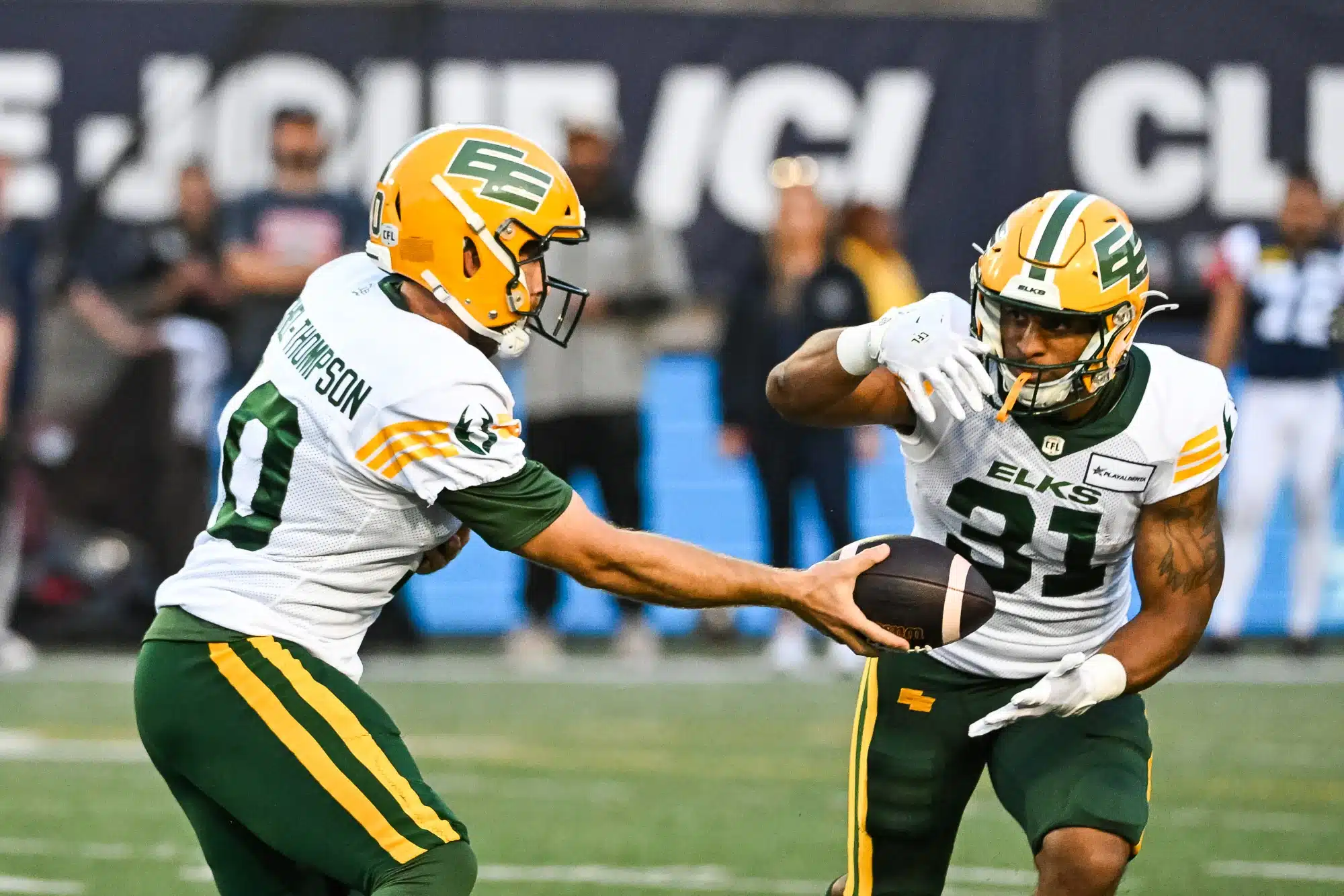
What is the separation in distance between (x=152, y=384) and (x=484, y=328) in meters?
6.05

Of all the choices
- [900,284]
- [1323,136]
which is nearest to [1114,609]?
[900,284]

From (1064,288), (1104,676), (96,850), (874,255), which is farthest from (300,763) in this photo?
(874,255)

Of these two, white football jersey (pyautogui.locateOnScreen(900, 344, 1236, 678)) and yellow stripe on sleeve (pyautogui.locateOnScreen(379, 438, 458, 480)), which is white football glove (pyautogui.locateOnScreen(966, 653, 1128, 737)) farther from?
yellow stripe on sleeve (pyautogui.locateOnScreen(379, 438, 458, 480))

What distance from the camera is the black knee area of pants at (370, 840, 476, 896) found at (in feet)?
9.67

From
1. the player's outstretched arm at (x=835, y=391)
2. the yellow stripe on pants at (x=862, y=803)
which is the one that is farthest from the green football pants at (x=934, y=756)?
the player's outstretched arm at (x=835, y=391)

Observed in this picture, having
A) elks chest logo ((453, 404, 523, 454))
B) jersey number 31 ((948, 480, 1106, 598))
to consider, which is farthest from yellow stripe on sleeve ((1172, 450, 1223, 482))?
elks chest logo ((453, 404, 523, 454))

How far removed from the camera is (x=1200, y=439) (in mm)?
3613

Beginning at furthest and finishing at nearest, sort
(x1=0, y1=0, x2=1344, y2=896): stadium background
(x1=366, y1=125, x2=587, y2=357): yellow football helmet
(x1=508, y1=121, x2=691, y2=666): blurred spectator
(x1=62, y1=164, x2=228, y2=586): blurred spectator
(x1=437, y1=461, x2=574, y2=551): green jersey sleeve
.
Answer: (x1=0, y1=0, x2=1344, y2=896): stadium background < (x1=62, y1=164, x2=228, y2=586): blurred spectator < (x1=508, y1=121, x2=691, y2=666): blurred spectator < (x1=366, y1=125, x2=587, y2=357): yellow football helmet < (x1=437, y1=461, x2=574, y2=551): green jersey sleeve

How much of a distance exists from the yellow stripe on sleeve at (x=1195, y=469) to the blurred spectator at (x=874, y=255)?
498cm

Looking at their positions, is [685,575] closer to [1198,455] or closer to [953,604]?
[953,604]

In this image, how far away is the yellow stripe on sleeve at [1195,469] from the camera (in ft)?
11.8

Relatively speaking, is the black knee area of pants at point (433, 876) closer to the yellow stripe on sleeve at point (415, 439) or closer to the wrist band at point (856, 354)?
the yellow stripe on sleeve at point (415, 439)

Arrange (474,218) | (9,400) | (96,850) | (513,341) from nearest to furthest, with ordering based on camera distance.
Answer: (474,218) < (513,341) < (96,850) < (9,400)

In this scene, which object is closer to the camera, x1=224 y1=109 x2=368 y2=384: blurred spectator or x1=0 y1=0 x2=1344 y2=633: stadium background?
x1=224 y1=109 x2=368 y2=384: blurred spectator
